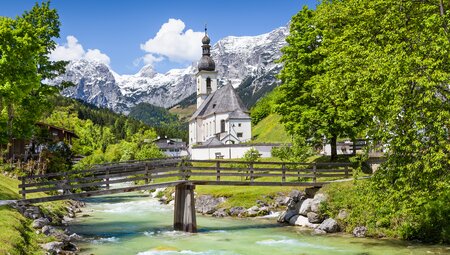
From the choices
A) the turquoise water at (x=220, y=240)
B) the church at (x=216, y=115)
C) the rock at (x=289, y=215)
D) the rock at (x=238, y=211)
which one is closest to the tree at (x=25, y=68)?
the turquoise water at (x=220, y=240)

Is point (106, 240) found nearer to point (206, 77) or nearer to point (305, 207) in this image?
point (305, 207)

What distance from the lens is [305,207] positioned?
1235 inches

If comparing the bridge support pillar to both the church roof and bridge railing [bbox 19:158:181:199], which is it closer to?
bridge railing [bbox 19:158:181:199]

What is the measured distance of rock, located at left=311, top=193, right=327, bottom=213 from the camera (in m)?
30.5

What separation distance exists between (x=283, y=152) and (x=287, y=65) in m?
10.2

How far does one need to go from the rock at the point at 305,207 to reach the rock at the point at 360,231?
5164 millimetres

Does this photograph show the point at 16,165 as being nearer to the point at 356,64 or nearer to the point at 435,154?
the point at 356,64

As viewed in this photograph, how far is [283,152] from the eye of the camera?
4794 centimetres

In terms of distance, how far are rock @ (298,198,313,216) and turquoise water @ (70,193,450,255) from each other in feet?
5.57

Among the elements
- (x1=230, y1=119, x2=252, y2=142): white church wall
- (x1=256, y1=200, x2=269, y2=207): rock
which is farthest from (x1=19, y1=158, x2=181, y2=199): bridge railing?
(x1=230, y1=119, x2=252, y2=142): white church wall

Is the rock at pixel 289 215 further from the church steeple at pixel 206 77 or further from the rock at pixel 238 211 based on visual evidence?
the church steeple at pixel 206 77

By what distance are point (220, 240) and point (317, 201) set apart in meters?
8.01

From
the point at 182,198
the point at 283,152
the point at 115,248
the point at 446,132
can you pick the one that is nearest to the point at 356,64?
the point at 446,132

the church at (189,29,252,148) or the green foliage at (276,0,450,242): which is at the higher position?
the church at (189,29,252,148)
